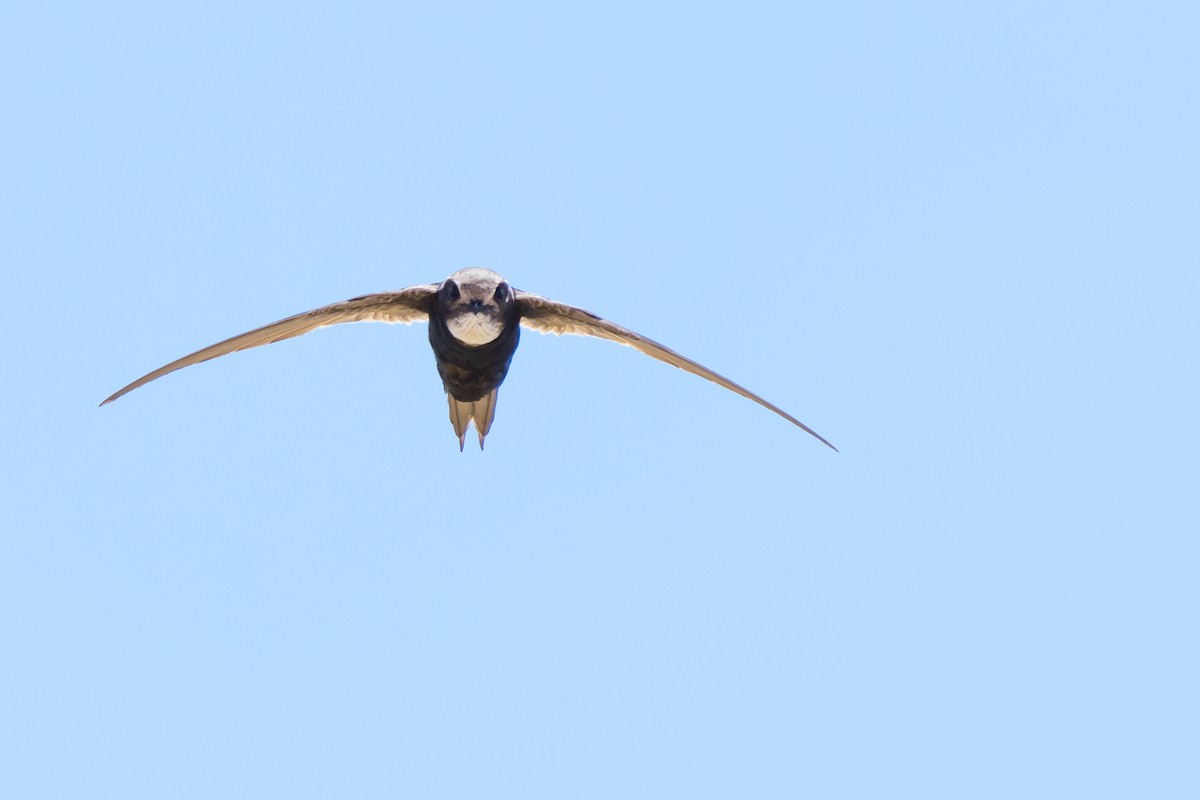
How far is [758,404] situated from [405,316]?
17.0 feet

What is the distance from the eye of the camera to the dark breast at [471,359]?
19.7 metres

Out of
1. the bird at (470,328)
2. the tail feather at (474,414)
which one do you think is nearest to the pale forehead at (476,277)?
the bird at (470,328)

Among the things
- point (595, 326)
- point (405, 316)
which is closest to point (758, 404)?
point (595, 326)

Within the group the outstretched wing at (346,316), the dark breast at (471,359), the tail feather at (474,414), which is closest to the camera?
the outstretched wing at (346,316)

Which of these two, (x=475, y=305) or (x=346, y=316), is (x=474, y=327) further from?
(x=346, y=316)

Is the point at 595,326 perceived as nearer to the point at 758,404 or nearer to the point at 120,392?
the point at 758,404

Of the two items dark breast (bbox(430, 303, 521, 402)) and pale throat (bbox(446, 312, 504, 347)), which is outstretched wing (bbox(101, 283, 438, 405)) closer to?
dark breast (bbox(430, 303, 521, 402))

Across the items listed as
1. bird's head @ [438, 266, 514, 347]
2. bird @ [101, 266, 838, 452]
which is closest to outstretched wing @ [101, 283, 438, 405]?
bird @ [101, 266, 838, 452]

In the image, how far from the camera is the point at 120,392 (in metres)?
18.0

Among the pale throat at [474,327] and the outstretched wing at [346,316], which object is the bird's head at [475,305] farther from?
the outstretched wing at [346,316]

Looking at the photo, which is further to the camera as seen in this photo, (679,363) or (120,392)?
(679,363)

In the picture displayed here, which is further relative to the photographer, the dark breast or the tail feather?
the tail feather

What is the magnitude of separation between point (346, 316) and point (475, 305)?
2157mm

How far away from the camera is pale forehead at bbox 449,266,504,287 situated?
1939 centimetres
